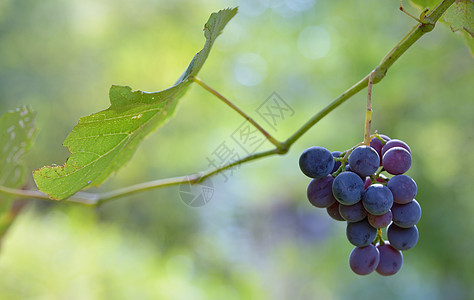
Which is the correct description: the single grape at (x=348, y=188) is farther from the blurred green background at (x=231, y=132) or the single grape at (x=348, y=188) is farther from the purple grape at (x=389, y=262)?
the blurred green background at (x=231, y=132)

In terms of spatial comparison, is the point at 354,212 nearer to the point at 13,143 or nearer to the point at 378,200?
the point at 378,200

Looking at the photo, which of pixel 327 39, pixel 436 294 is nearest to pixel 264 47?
pixel 327 39

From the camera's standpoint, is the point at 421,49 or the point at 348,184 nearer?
the point at 348,184

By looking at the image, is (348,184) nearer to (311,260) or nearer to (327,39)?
(327,39)

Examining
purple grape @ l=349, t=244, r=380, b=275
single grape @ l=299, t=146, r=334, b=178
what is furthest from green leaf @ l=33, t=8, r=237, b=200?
purple grape @ l=349, t=244, r=380, b=275

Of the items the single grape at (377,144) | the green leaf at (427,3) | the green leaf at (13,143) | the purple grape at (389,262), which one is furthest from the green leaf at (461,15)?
the green leaf at (13,143)

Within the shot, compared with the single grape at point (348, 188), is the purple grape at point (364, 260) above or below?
below

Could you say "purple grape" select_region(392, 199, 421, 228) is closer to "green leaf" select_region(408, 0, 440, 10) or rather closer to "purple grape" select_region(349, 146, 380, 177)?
"purple grape" select_region(349, 146, 380, 177)

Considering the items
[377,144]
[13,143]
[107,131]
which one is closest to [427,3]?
[377,144]
